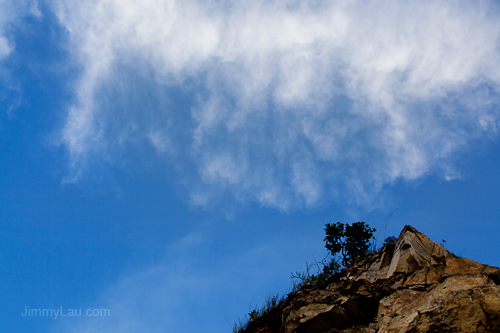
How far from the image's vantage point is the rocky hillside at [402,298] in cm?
584

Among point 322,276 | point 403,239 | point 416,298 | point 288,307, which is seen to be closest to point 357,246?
point 322,276

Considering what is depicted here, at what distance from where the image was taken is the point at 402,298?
754cm

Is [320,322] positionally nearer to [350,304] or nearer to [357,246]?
[350,304]

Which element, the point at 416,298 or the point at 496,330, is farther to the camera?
the point at 416,298

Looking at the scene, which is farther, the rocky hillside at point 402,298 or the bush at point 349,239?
the bush at point 349,239

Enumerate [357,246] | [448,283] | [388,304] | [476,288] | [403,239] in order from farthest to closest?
[357,246], [403,239], [388,304], [448,283], [476,288]

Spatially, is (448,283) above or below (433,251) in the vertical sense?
below

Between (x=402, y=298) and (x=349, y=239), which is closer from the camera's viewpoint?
(x=402, y=298)

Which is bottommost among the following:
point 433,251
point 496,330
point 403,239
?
point 496,330

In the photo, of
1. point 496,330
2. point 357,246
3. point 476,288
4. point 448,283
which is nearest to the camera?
point 496,330

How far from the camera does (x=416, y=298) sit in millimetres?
7293

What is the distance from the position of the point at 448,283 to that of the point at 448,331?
5.65ft

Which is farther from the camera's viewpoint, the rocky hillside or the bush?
the bush

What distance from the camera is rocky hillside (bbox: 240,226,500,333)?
584cm
